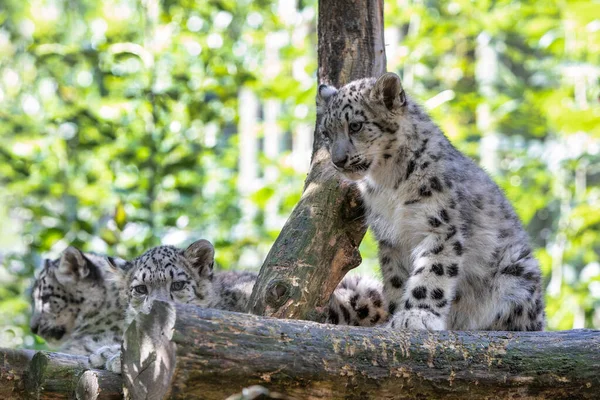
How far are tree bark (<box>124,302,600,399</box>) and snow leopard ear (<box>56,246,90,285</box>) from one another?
157 inches

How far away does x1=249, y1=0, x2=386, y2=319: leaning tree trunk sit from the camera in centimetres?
555

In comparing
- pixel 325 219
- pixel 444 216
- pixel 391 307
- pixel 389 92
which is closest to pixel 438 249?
pixel 444 216

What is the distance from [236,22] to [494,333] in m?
10.4

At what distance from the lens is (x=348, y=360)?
4117 mm

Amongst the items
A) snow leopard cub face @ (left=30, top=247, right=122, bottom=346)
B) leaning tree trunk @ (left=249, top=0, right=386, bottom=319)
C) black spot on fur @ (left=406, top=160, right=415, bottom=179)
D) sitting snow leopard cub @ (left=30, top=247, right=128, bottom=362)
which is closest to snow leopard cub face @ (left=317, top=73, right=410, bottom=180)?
black spot on fur @ (left=406, top=160, right=415, bottom=179)

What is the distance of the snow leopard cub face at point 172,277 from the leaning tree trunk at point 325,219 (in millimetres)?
920

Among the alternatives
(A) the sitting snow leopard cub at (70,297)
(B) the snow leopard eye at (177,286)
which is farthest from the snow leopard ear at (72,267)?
(B) the snow leopard eye at (177,286)

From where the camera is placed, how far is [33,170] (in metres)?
10.4

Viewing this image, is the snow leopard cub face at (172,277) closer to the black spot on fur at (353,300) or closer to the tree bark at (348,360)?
the black spot on fur at (353,300)

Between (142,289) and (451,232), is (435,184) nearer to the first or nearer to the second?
(451,232)

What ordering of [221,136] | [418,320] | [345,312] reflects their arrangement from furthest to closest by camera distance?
[221,136]
[345,312]
[418,320]

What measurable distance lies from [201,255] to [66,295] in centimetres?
195

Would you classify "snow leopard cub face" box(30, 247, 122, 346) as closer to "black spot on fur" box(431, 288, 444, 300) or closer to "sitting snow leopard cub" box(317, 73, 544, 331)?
"sitting snow leopard cub" box(317, 73, 544, 331)

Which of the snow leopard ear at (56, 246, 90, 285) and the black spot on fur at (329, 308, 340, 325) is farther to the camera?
the snow leopard ear at (56, 246, 90, 285)
